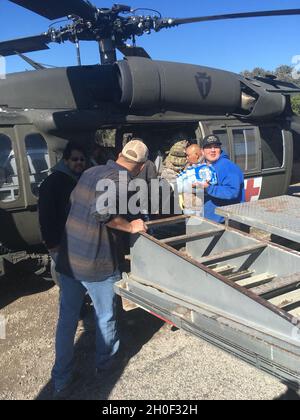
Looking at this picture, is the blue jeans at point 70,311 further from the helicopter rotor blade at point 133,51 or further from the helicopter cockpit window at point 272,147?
the helicopter cockpit window at point 272,147

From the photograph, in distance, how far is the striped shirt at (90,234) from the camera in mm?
2887

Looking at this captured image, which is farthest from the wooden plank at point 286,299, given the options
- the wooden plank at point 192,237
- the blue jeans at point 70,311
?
the blue jeans at point 70,311

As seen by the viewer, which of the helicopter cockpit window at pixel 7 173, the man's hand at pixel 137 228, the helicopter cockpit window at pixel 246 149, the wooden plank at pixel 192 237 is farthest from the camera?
the helicopter cockpit window at pixel 246 149

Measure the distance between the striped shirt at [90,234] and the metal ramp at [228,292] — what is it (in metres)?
0.22

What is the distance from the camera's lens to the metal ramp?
2.07m

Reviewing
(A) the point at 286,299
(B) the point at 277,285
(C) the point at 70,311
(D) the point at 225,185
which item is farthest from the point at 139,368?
(D) the point at 225,185

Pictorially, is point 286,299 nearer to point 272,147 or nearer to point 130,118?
point 130,118

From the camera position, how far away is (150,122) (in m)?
5.36

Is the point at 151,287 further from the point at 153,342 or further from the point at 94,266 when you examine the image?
the point at 153,342

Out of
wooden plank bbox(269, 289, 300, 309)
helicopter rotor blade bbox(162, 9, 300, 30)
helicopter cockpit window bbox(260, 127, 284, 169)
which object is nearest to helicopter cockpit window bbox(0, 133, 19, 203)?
helicopter rotor blade bbox(162, 9, 300, 30)

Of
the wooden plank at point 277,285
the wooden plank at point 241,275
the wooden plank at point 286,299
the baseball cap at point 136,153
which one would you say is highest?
the baseball cap at point 136,153

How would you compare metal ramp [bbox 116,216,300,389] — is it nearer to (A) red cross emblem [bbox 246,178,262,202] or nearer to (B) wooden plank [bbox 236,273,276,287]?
(B) wooden plank [bbox 236,273,276,287]

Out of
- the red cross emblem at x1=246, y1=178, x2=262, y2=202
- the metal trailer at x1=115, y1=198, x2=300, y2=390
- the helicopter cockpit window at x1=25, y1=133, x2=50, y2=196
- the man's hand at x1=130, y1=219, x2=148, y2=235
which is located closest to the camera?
the metal trailer at x1=115, y1=198, x2=300, y2=390

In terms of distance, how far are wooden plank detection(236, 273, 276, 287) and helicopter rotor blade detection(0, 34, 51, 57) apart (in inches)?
198
